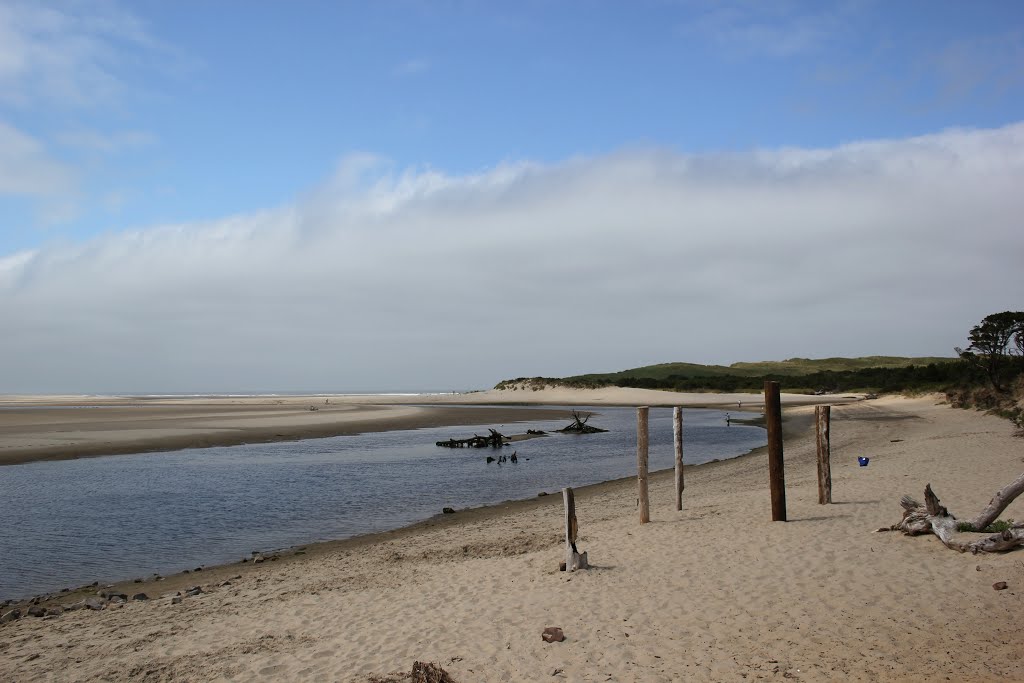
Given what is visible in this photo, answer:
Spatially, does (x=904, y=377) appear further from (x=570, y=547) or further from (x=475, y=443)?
(x=570, y=547)

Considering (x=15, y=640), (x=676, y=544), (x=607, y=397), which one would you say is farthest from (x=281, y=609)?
(x=607, y=397)

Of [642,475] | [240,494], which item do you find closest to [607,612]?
[642,475]

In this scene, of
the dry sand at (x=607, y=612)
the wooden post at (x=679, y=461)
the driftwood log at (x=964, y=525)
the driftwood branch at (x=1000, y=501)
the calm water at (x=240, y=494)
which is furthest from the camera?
the wooden post at (x=679, y=461)

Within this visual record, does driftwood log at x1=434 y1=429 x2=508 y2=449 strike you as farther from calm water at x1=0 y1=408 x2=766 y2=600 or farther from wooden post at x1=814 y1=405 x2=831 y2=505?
wooden post at x1=814 y1=405 x2=831 y2=505

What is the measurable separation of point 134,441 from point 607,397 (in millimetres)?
56246

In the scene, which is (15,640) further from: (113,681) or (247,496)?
(247,496)

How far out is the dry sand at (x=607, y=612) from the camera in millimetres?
6859

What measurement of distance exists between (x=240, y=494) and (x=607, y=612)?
14.5 m

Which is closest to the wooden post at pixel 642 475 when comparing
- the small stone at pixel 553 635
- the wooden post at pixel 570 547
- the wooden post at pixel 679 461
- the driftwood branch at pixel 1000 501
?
the wooden post at pixel 679 461

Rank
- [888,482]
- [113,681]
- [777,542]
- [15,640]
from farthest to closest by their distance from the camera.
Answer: [888,482], [777,542], [15,640], [113,681]

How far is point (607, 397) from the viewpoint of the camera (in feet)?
266

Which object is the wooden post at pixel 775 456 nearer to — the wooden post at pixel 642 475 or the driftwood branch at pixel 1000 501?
the wooden post at pixel 642 475

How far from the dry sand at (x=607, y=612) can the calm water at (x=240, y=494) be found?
2.24 meters

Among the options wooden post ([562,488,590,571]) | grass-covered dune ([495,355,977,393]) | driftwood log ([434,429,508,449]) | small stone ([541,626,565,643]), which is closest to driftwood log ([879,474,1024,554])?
wooden post ([562,488,590,571])
